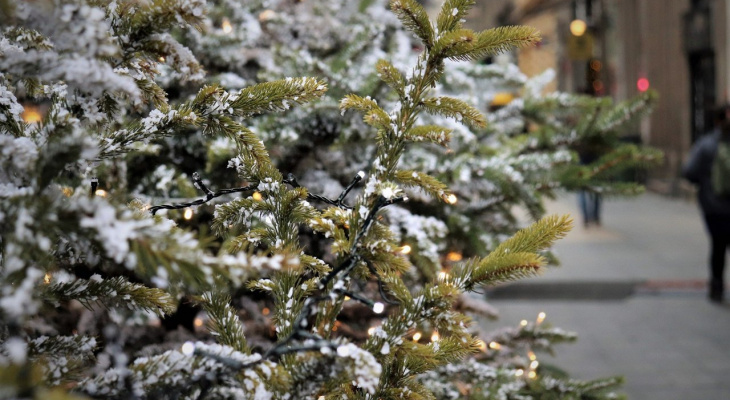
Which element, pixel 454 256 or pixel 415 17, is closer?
pixel 415 17

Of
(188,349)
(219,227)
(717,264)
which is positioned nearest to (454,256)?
(219,227)

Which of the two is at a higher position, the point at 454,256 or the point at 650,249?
the point at 454,256

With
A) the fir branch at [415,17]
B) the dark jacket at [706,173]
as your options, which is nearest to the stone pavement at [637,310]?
the dark jacket at [706,173]

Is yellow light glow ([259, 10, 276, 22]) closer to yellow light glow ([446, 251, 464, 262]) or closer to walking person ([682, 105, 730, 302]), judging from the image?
yellow light glow ([446, 251, 464, 262])

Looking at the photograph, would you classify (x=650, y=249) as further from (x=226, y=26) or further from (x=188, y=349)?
(x=188, y=349)

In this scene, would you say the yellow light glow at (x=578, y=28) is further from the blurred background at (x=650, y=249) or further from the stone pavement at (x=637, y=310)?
the stone pavement at (x=637, y=310)

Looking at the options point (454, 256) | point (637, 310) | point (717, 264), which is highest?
point (454, 256)
